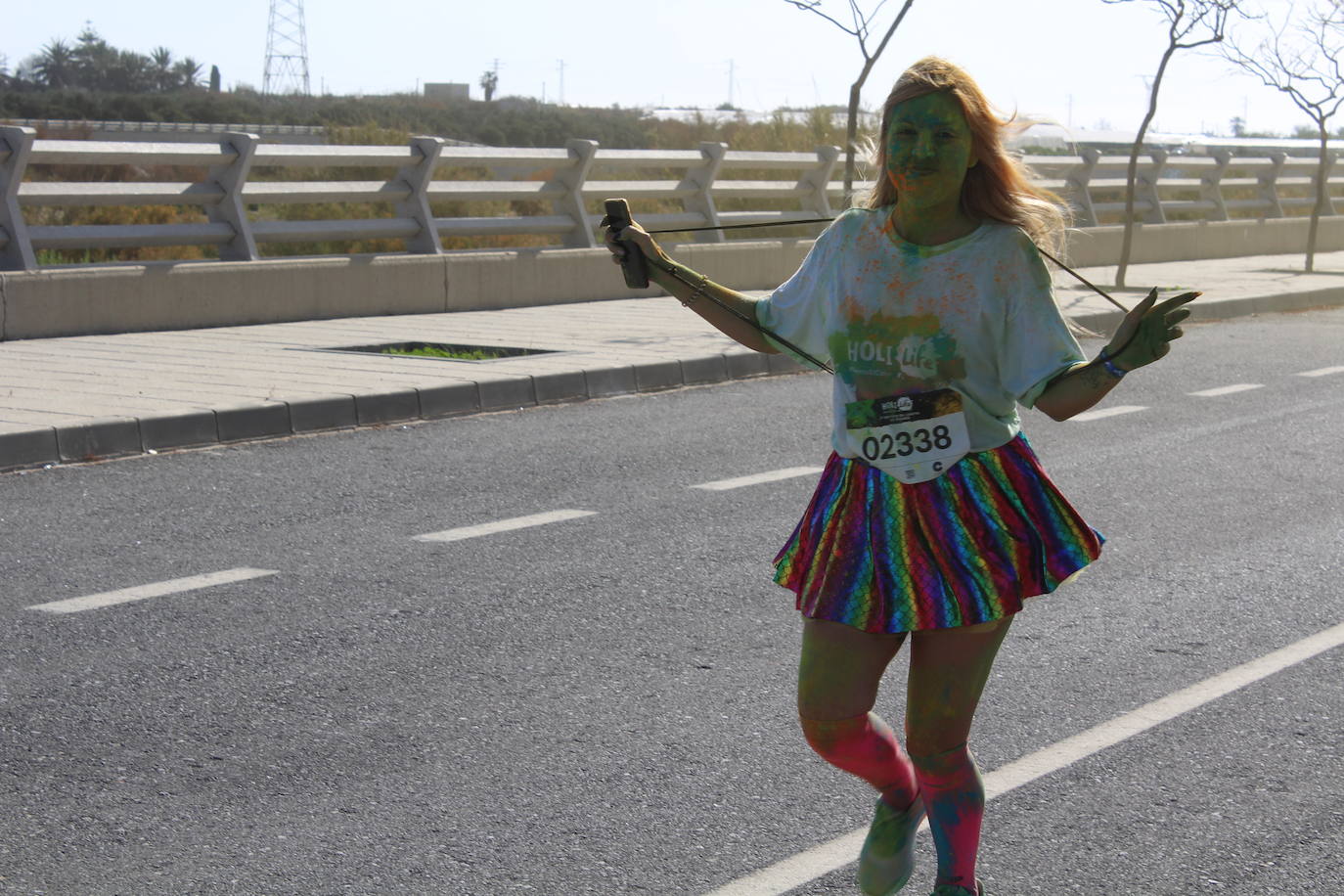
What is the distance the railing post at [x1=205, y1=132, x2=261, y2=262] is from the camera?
14.6 meters

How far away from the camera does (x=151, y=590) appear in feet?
20.7

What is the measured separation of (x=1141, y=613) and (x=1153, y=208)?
21.5 metres

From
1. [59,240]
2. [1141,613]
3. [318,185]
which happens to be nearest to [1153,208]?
[318,185]

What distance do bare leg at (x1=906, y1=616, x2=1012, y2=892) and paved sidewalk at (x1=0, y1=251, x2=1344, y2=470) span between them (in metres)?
6.50

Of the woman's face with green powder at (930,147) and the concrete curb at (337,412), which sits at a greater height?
the woman's face with green powder at (930,147)

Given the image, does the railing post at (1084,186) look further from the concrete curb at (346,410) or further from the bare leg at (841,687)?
the bare leg at (841,687)

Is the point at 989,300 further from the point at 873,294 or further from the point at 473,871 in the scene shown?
the point at 473,871

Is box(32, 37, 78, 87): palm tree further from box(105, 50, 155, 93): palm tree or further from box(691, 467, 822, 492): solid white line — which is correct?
box(691, 467, 822, 492): solid white line

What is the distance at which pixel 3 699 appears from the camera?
16.3 ft

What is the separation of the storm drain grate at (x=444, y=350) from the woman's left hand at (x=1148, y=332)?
966 cm

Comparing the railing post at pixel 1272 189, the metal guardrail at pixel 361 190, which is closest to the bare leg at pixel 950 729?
the metal guardrail at pixel 361 190

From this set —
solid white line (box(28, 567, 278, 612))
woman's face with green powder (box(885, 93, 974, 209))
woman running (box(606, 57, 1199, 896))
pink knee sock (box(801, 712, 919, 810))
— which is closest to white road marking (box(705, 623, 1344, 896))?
pink knee sock (box(801, 712, 919, 810))

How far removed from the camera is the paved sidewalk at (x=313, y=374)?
366 inches

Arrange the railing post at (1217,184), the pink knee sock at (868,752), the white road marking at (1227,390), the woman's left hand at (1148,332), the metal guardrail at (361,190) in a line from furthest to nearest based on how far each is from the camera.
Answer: the railing post at (1217,184) < the metal guardrail at (361,190) < the white road marking at (1227,390) < the pink knee sock at (868,752) < the woman's left hand at (1148,332)
